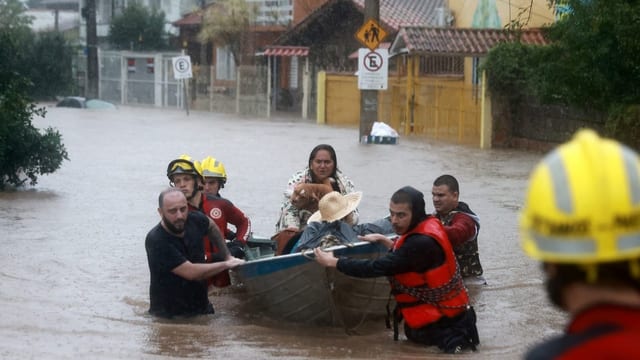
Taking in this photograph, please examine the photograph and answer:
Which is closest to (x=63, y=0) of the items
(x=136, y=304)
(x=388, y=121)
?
(x=388, y=121)

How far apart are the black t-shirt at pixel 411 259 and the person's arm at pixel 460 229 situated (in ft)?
5.12

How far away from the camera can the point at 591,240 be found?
2172 millimetres

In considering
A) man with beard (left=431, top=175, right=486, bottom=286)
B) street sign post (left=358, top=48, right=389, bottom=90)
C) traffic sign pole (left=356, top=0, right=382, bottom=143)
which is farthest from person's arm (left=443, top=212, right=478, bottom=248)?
street sign post (left=358, top=48, right=389, bottom=90)

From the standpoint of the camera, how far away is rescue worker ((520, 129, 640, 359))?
85.8 inches

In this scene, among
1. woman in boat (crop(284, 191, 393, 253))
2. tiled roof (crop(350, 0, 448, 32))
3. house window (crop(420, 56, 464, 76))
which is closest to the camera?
woman in boat (crop(284, 191, 393, 253))

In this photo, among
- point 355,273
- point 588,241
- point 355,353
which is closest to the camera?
point 588,241

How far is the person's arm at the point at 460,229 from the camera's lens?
361 inches

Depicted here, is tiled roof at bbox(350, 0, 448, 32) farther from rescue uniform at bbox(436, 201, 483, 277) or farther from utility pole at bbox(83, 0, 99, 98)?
rescue uniform at bbox(436, 201, 483, 277)

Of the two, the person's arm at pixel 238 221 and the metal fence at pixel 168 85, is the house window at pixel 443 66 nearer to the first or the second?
the metal fence at pixel 168 85

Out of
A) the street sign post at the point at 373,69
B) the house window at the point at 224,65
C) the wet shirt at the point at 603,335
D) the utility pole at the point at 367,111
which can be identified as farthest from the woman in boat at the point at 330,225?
the house window at the point at 224,65

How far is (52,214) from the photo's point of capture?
16.3 meters

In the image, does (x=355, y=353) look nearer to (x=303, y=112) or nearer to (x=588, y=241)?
(x=588, y=241)

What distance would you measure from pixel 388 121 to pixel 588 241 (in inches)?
1273

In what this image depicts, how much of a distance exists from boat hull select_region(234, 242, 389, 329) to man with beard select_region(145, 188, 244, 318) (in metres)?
0.29
